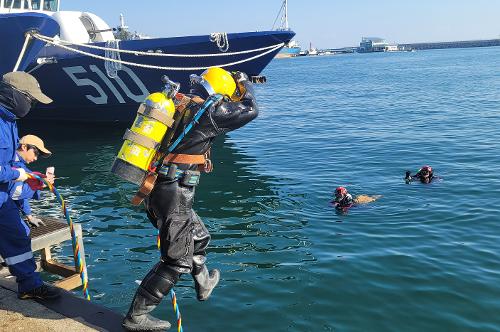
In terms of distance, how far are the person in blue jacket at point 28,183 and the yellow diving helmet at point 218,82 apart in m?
1.86

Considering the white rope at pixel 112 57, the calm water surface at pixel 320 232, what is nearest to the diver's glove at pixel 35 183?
the calm water surface at pixel 320 232

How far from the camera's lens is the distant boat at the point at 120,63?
51.3 feet

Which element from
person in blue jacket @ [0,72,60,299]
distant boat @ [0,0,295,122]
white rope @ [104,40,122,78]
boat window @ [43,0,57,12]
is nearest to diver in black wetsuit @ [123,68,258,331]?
person in blue jacket @ [0,72,60,299]

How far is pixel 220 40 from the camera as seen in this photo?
50.9 feet

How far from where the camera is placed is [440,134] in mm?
18719

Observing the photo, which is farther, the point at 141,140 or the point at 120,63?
the point at 120,63

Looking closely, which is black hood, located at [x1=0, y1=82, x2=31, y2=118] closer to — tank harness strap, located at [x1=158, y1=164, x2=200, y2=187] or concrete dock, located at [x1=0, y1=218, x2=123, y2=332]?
→ tank harness strap, located at [x1=158, y1=164, x2=200, y2=187]

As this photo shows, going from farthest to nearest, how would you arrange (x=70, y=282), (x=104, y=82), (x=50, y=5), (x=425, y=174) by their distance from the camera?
(x=50, y=5), (x=104, y=82), (x=425, y=174), (x=70, y=282)

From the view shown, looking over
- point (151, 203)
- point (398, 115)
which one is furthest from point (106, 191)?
point (398, 115)

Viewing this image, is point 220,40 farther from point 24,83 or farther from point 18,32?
point 24,83

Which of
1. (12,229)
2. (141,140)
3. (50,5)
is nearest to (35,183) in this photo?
(12,229)

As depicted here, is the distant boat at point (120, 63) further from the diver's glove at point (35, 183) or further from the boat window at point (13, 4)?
the diver's glove at point (35, 183)

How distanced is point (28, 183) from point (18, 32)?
1043 cm

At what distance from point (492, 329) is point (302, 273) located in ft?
8.50
